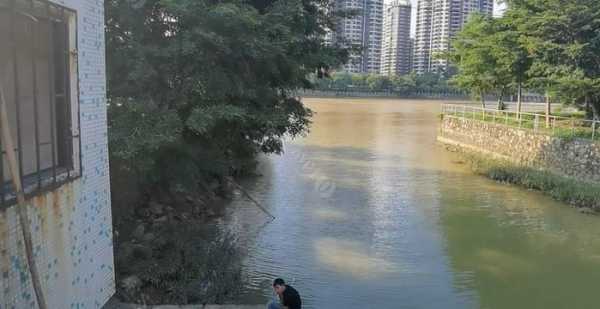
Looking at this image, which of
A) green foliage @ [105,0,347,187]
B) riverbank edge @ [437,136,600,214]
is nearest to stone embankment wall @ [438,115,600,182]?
riverbank edge @ [437,136,600,214]

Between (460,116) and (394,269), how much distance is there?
20.3 m

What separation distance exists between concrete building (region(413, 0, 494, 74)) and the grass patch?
59.9 meters

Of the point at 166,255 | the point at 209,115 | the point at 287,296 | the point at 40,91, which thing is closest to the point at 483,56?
the point at 209,115

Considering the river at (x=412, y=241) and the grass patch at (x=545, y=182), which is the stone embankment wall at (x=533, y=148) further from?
the river at (x=412, y=241)

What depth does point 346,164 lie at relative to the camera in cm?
2356

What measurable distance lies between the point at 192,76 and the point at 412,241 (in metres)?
6.15

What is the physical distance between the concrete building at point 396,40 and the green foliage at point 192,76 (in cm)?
9381

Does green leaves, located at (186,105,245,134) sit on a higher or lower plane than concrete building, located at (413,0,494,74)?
lower

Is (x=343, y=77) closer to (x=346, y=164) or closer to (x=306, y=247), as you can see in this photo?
(x=346, y=164)

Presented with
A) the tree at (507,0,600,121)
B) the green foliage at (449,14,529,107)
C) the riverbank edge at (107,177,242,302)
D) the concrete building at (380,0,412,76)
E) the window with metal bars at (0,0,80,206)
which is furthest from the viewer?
the concrete building at (380,0,412,76)

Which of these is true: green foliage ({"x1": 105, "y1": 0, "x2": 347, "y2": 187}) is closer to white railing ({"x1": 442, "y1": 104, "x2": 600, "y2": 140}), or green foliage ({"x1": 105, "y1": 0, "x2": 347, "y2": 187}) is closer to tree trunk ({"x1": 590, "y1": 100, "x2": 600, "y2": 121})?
white railing ({"x1": 442, "y1": 104, "x2": 600, "y2": 140})

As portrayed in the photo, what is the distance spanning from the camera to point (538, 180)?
1844cm

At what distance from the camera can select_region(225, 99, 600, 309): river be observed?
9695 millimetres

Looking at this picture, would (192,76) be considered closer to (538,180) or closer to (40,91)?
(40,91)
